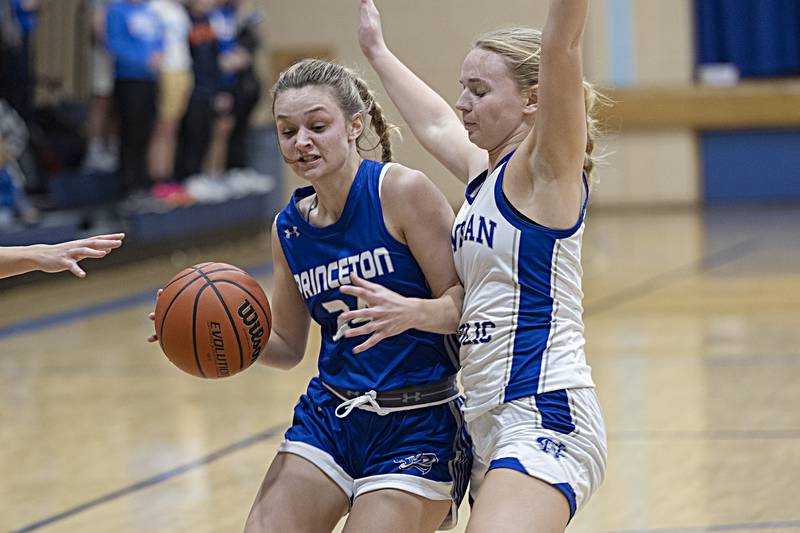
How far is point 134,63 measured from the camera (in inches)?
408

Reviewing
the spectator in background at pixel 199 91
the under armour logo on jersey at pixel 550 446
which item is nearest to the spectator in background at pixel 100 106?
the spectator in background at pixel 199 91

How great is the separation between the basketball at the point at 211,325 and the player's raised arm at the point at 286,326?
0.13m

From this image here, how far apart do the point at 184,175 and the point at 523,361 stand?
29.9 ft

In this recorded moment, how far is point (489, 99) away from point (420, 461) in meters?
0.79

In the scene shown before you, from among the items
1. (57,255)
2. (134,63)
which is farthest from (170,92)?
(57,255)

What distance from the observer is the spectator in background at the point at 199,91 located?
11.2 meters

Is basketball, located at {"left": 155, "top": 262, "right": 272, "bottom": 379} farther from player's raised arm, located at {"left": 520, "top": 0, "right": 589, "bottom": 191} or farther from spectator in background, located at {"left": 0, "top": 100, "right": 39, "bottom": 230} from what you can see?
spectator in background, located at {"left": 0, "top": 100, "right": 39, "bottom": 230}

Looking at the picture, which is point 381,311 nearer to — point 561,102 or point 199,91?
point 561,102

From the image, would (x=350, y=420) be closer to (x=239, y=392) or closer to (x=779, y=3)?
(x=239, y=392)

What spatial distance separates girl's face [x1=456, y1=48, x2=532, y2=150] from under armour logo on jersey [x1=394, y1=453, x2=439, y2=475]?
0.69m

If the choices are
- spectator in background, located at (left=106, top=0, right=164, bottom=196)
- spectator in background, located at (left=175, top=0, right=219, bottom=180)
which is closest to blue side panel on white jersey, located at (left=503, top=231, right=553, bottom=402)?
spectator in background, located at (left=106, top=0, right=164, bottom=196)

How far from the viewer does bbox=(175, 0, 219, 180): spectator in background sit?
11.2 meters

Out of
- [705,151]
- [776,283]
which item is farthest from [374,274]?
[705,151]

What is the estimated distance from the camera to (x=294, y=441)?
296 cm
